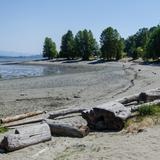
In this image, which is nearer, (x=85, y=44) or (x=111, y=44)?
(x=111, y=44)

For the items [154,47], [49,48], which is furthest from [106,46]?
[49,48]

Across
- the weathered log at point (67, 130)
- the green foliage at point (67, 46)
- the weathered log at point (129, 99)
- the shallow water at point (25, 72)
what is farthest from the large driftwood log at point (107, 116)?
the green foliage at point (67, 46)

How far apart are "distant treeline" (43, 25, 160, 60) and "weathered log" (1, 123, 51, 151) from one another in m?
81.8

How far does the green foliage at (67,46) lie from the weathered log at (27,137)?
12683 centimetres

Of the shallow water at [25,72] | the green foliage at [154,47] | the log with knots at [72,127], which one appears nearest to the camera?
the log with knots at [72,127]

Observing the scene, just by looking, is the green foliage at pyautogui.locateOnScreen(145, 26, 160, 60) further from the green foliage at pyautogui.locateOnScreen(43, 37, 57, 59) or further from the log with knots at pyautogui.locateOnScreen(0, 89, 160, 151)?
the log with knots at pyautogui.locateOnScreen(0, 89, 160, 151)

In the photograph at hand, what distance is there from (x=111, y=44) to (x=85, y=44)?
14960mm

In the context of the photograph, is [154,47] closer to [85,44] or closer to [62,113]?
[85,44]

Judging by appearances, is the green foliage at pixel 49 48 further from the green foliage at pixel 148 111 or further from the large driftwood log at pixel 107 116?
the large driftwood log at pixel 107 116

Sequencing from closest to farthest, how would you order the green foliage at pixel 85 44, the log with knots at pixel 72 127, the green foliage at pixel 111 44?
1. the log with knots at pixel 72 127
2. the green foliage at pixel 111 44
3. the green foliage at pixel 85 44

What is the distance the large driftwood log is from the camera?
1344 centimetres

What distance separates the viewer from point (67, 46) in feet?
464

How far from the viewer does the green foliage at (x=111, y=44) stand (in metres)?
118

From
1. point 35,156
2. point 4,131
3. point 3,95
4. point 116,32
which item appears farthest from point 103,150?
point 116,32
